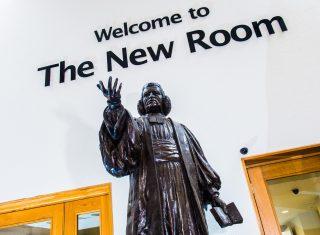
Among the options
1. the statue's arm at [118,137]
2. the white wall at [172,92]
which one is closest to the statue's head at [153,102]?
the statue's arm at [118,137]

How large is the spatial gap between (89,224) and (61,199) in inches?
11.2

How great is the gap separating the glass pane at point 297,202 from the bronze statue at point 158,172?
2.62ft

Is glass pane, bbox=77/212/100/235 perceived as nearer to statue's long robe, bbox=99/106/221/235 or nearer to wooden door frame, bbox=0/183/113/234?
wooden door frame, bbox=0/183/113/234

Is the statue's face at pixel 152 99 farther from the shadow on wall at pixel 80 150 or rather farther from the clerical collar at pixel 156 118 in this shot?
the shadow on wall at pixel 80 150

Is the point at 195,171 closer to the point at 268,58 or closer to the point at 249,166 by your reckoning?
the point at 249,166

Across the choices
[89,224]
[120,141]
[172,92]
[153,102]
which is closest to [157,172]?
[120,141]

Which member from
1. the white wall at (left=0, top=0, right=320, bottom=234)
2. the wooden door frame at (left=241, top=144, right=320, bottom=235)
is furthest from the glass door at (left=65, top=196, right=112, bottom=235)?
the wooden door frame at (left=241, top=144, right=320, bottom=235)

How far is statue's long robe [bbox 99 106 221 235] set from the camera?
1.76 m

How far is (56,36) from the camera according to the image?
370cm

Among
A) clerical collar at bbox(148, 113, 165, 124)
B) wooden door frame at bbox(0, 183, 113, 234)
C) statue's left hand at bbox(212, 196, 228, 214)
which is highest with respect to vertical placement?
clerical collar at bbox(148, 113, 165, 124)

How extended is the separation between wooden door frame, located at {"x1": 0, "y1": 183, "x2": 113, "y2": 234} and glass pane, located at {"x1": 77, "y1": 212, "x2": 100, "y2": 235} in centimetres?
10

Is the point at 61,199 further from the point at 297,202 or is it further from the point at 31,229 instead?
the point at 297,202

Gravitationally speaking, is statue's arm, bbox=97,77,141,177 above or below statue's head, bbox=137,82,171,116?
Result: below

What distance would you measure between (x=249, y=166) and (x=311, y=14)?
1.62 meters
